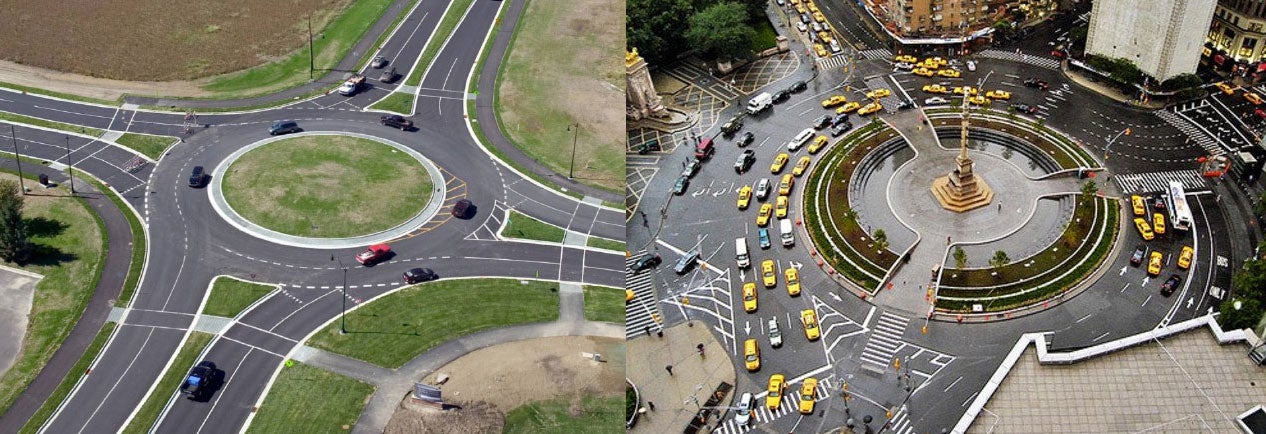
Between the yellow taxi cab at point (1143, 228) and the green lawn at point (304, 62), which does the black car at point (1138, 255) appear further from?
the green lawn at point (304, 62)

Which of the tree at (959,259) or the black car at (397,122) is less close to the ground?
the black car at (397,122)

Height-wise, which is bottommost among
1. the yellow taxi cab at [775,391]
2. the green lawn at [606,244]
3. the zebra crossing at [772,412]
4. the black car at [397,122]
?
the zebra crossing at [772,412]

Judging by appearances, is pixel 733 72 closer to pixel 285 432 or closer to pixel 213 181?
pixel 213 181

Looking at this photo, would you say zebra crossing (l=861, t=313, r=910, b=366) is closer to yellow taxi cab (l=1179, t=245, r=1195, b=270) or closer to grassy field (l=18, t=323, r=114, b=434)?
yellow taxi cab (l=1179, t=245, r=1195, b=270)

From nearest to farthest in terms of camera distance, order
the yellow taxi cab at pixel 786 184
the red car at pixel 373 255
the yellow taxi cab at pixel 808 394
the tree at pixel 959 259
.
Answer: the yellow taxi cab at pixel 808 394 < the tree at pixel 959 259 < the red car at pixel 373 255 < the yellow taxi cab at pixel 786 184

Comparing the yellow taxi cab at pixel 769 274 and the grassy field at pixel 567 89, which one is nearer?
the yellow taxi cab at pixel 769 274

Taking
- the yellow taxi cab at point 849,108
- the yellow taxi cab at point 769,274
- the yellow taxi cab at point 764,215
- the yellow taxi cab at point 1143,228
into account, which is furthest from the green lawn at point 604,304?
the yellow taxi cab at point 1143,228
